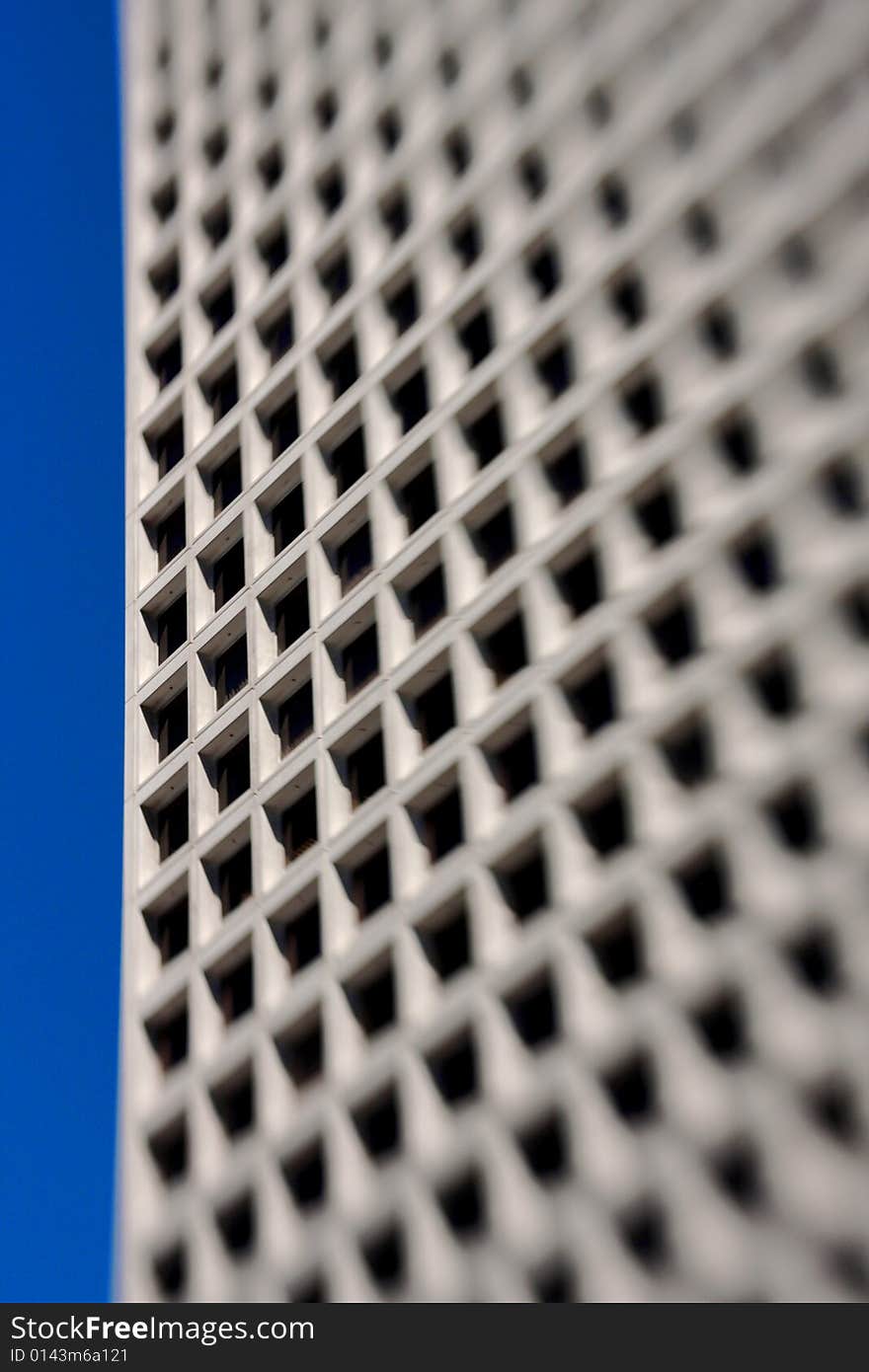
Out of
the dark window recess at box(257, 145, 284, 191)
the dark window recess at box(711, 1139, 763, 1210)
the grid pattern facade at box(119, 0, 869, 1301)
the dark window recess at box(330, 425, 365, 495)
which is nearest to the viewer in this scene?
the dark window recess at box(711, 1139, 763, 1210)

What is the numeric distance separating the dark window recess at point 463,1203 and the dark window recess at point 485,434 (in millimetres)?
15904

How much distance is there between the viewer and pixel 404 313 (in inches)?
1902

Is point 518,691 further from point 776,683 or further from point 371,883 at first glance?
point 776,683

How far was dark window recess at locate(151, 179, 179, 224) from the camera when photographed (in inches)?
2329

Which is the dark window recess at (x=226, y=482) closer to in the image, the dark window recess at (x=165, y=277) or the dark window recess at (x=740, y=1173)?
the dark window recess at (x=165, y=277)

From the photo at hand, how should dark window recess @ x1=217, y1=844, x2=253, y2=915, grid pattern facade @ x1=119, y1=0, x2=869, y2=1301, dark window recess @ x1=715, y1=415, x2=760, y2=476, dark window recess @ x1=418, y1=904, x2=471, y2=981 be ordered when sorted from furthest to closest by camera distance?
dark window recess @ x1=217, y1=844, x2=253, y2=915 < dark window recess @ x1=418, y1=904, x2=471, y2=981 < dark window recess @ x1=715, y1=415, x2=760, y2=476 < grid pattern facade @ x1=119, y1=0, x2=869, y2=1301

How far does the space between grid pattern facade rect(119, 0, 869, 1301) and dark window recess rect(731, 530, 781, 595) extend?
0.09m

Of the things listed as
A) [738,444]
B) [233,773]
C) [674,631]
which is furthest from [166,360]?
[674,631]

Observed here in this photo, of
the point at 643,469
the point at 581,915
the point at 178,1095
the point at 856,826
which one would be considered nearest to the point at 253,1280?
the point at 178,1095

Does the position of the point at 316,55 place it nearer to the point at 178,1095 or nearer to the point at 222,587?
the point at 222,587

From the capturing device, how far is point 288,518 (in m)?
48.4

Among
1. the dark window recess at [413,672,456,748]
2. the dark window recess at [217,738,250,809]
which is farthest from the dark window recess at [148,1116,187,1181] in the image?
the dark window recess at [413,672,456,748]

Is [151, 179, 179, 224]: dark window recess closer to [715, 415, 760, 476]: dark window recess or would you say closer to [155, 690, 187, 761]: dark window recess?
[155, 690, 187, 761]: dark window recess

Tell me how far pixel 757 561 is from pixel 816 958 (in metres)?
7.83
